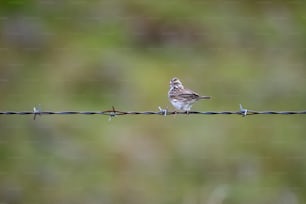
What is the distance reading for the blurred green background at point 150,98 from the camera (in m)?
14.1

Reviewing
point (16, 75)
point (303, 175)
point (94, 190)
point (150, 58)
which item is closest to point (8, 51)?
point (16, 75)

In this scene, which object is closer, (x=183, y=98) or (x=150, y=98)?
(x=183, y=98)

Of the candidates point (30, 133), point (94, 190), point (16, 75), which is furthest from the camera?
point (16, 75)

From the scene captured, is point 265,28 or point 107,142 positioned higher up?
point 265,28

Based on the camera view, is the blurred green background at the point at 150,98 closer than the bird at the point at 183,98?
No

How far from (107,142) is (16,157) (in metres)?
1.55

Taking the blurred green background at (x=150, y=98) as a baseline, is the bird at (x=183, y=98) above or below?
below

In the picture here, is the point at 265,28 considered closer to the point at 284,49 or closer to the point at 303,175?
the point at 284,49

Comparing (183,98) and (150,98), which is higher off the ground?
(150,98)

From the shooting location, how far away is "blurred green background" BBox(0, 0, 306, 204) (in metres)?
14.1

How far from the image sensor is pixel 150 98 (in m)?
16.0

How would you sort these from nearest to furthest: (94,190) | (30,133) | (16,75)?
(94,190) → (30,133) → (16,75)

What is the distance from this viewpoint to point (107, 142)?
15102 mm

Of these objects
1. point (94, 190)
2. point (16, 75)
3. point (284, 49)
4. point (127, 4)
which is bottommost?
point (94, 190)
